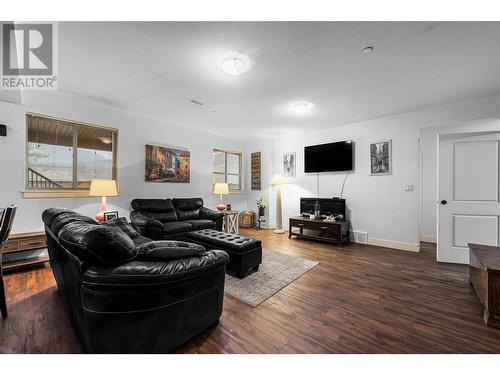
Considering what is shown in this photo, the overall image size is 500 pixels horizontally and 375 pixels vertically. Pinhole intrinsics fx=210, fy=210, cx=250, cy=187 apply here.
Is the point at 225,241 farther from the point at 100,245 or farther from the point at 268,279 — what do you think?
the point at 100,245

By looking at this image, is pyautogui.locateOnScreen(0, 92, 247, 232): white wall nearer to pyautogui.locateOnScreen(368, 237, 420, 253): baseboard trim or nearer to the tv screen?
the tv screen

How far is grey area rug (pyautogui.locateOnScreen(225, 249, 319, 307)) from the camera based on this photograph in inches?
89.2

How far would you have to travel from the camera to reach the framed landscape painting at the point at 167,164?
4.53 metres

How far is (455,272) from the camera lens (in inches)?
113

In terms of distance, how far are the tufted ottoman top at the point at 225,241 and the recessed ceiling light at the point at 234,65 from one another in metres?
2.11

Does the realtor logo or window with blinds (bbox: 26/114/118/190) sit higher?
the realtor logo

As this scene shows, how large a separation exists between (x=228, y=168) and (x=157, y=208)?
273 cm

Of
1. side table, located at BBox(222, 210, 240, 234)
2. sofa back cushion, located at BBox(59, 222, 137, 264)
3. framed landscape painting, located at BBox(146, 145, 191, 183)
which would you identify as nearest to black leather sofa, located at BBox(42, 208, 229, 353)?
sofa back cushion, located at BBox(59, 222, 137, 264)

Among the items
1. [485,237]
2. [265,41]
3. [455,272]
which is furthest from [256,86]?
[485,237]

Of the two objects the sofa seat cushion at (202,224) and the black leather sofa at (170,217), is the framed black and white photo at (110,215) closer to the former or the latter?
A: the black leather sofa at (170,217)

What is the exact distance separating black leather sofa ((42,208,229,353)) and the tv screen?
13.7 feet

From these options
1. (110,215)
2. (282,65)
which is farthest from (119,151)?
(282,65)

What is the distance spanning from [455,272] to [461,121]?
2470mm

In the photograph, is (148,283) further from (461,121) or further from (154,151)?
(461,121)
